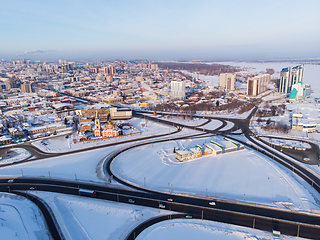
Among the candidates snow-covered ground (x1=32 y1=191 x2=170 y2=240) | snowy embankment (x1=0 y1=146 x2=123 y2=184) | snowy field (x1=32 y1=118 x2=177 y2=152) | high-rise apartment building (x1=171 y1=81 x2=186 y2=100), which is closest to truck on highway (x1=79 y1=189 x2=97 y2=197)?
snow-covered ground (x1=32 y1=191 x2=170 y2=240)

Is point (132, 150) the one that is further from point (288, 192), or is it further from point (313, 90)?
point (313, 90)

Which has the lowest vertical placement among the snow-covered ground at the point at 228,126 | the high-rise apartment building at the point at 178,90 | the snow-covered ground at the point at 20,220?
the snow-covered ground at the point at 20,220

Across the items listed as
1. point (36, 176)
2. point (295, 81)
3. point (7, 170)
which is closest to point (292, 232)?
point (36, 176)

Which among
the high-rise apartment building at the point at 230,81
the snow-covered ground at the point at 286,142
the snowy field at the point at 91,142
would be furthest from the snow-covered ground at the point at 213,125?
the high-rise apartment building at the point at 230,81

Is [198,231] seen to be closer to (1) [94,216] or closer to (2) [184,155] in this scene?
(1) [94,216]

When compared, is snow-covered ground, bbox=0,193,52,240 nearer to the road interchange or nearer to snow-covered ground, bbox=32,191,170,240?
snow-covered ground, bbox=32,191,170,240

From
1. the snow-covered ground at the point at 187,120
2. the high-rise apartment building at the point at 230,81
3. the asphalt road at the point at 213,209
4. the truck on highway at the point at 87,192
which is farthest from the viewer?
the high-rise apartment building at the point at 230,81

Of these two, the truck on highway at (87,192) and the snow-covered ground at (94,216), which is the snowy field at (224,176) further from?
the truck on highway at (87,192)
